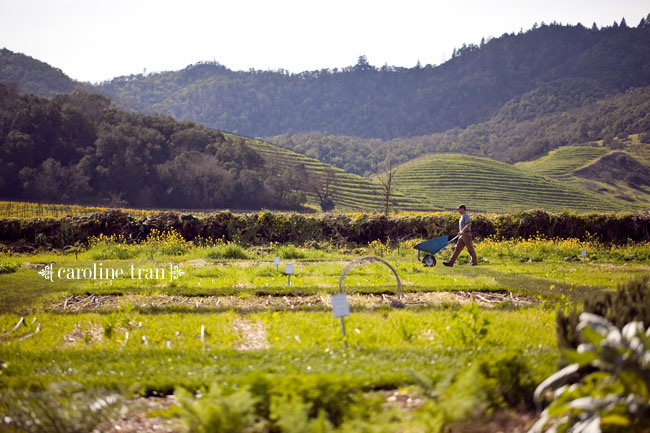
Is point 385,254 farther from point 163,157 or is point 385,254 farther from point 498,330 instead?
point 163,157

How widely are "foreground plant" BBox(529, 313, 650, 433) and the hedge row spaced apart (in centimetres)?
1883

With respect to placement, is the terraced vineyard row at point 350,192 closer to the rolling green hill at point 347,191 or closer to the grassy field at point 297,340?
the rolling green hill at point 347,191

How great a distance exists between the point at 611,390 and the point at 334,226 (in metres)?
19.6

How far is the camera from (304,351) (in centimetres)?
582

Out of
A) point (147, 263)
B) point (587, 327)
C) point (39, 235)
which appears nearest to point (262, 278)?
point (147, 263)

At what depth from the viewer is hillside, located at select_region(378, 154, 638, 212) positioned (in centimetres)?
8881

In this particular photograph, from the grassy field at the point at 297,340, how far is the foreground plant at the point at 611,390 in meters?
0.63

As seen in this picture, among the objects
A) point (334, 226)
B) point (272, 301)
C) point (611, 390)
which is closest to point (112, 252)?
point (334, 226)

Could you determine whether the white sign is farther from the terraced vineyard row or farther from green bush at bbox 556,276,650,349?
the terraced vineyard row

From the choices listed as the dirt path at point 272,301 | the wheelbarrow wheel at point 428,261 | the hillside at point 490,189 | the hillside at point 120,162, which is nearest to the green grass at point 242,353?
the dirt path at point 272,301

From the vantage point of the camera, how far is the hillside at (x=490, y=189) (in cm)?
8881

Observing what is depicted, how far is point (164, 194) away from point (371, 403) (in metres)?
60.6

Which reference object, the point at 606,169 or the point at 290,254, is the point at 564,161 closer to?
the point at 606,169

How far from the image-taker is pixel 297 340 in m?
6.51
